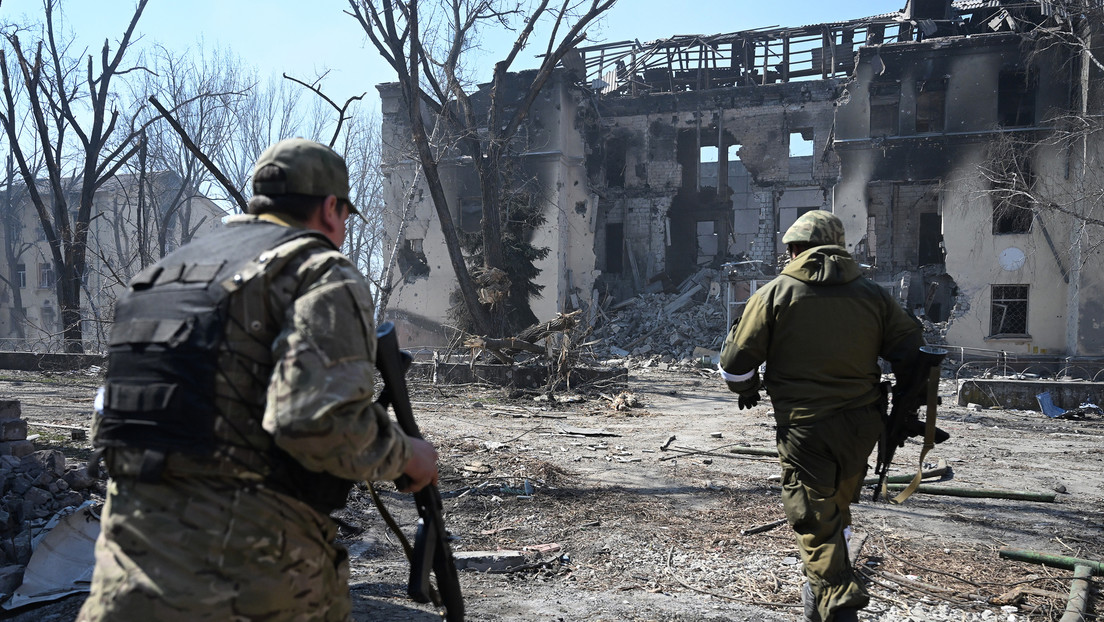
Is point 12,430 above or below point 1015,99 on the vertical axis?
below

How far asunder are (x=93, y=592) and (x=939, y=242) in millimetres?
26047

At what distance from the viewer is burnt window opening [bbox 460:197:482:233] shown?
24.9m

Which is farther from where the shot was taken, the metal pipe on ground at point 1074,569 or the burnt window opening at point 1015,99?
the burnt window opening at point 1015,99

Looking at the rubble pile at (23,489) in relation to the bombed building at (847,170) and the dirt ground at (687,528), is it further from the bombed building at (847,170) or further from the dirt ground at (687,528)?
the bombed building at (847,170)

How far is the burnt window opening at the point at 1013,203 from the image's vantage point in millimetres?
19594

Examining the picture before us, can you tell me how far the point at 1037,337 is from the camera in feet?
65.7

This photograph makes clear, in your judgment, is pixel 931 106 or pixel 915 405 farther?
pixel 931 106

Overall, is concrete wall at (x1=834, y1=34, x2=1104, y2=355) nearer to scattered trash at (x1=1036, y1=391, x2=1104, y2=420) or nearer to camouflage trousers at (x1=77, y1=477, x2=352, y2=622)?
scattered trash at (x1=1036, y1=391, x2=1104, y2=420)

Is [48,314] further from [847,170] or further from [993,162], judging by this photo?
[993,162]

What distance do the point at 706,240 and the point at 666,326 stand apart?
7.51m

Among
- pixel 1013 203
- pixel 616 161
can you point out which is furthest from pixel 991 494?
pixel 616 161

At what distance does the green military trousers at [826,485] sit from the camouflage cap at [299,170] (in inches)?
88.9

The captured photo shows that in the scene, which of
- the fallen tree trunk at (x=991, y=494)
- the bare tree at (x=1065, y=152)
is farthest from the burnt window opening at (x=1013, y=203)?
the fallen tree trunk at (x=991, y=494)

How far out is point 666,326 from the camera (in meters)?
24.1
